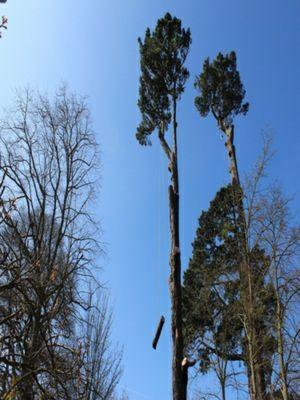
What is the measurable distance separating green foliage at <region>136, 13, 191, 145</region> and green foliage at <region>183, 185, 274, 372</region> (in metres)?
3.30

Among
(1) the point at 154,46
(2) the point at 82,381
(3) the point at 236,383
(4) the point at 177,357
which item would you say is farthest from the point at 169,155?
(2) the point at 82,381

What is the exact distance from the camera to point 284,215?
13.0 metres

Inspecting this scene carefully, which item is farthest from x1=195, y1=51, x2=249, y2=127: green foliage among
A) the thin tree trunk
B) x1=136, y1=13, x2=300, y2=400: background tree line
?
the thin tree trunk

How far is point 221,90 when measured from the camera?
737 inches

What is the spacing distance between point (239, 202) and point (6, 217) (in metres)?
11.1

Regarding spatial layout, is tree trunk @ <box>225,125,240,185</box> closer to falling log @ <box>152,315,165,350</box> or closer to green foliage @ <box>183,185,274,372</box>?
green foliage @ <box>183,185,274,372</box>

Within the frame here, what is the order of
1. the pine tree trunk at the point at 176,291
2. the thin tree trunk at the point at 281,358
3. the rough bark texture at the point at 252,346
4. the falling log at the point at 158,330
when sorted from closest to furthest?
the pine tree trunk at the point at 176,291 → the falling log at the point at 158,330 → the thin tree trunk at the point at 281,358 → the rough bark texture at the point at 252,346

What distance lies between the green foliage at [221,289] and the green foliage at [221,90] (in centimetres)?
295

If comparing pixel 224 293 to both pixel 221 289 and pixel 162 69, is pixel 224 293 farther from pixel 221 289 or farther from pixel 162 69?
pixel 162 69

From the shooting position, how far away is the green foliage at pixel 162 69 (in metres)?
14.5

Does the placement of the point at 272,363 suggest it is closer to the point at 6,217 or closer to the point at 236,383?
the point at 236,383

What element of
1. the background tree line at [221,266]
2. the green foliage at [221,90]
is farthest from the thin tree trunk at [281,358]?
the green foliage at [221,90]

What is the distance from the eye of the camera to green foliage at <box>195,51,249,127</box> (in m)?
18.7

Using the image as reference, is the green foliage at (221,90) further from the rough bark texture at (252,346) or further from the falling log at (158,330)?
the falling log at (158,330)
